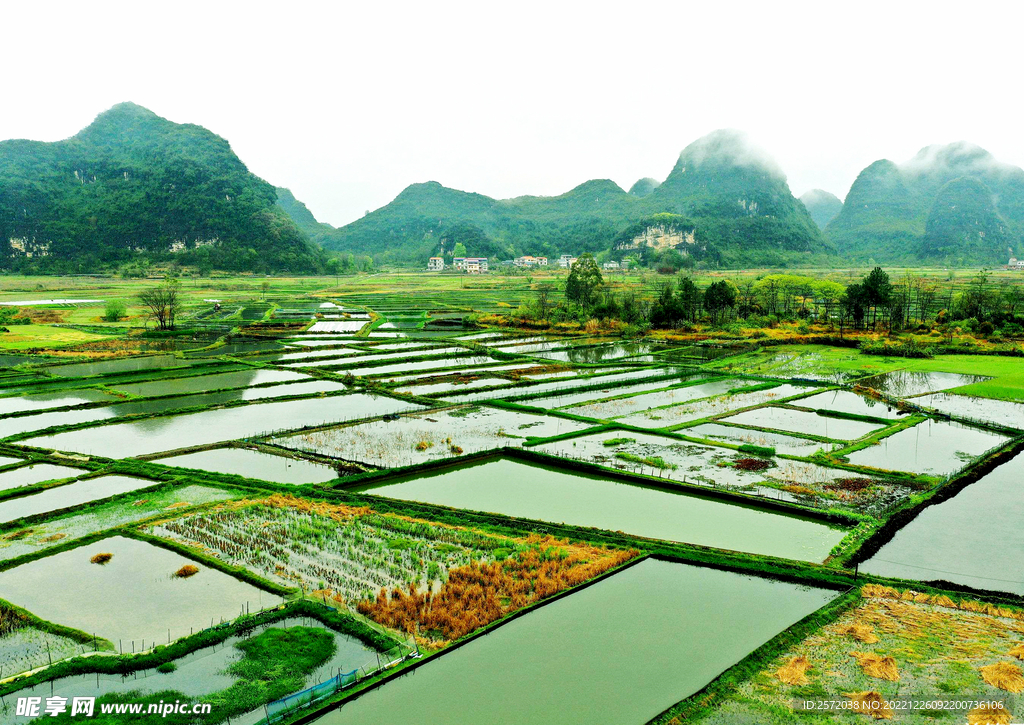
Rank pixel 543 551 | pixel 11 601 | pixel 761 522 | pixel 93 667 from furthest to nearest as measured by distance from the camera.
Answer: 1. pixel 761 522
2. pixel 543 551
3. pixel 11 601
4. pixel 93 667

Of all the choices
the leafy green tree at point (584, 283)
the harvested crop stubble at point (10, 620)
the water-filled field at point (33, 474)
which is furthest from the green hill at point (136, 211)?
the harvested crop stubble at point (10, 620)

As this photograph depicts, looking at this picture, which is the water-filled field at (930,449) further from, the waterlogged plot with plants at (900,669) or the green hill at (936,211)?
the green hill at (936,211)

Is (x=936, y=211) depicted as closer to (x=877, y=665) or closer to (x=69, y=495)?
(x=877, y=665)

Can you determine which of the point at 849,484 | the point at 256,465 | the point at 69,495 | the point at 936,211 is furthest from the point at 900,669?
the point at 936,211

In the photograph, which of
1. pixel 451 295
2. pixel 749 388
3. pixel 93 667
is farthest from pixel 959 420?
pixel 451 295

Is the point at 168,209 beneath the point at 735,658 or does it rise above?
above

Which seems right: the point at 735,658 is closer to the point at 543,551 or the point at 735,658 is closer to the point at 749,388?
the point at 543,551
